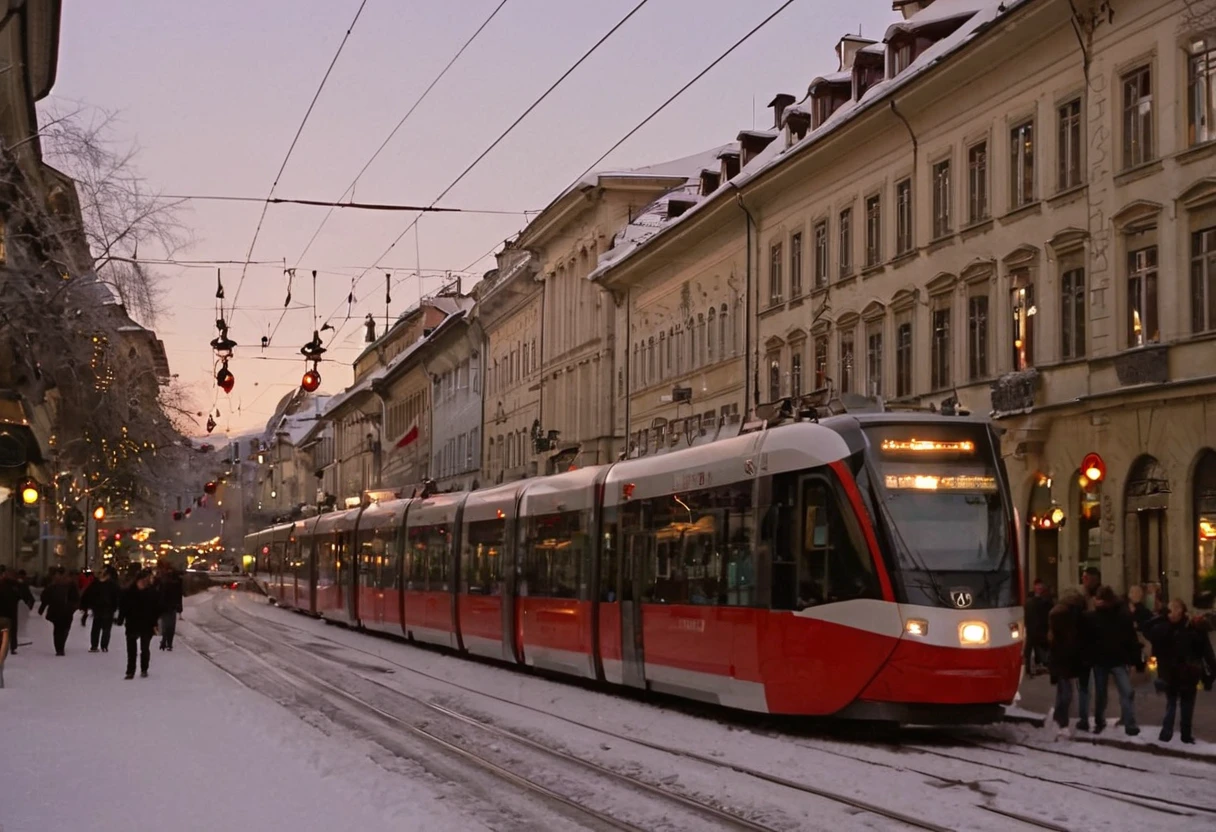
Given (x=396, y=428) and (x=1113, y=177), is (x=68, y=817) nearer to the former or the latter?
(x=1113, y=177)

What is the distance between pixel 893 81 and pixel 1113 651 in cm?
1949

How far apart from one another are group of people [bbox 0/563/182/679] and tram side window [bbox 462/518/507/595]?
5.06 m

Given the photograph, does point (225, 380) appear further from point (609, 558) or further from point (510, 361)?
point (510, 361)

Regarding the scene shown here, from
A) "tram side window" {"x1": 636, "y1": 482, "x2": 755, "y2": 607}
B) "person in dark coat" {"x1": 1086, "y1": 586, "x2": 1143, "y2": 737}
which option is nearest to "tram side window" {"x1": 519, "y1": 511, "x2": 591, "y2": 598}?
"tram side window" {"x1": 636, "y1": 482, "x2": 755, "y2": 607}

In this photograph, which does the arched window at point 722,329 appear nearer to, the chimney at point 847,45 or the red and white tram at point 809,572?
the chimney at point 847,45

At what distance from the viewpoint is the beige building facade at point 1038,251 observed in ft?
86.8

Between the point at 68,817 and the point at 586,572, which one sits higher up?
the point at 586,572

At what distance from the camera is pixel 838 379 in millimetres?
39062

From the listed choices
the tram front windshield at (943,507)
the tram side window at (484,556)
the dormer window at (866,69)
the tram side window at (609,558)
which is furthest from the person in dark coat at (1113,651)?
the dormer window at (866,69)

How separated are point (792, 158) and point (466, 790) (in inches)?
1087

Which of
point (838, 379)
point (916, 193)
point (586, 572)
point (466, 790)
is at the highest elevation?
point (916, 193)

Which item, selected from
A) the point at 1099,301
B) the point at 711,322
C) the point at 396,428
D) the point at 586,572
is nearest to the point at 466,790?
the point at 586,572

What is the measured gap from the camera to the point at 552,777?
49.0 feet

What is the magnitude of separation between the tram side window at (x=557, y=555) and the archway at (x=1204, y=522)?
887 centimetres
